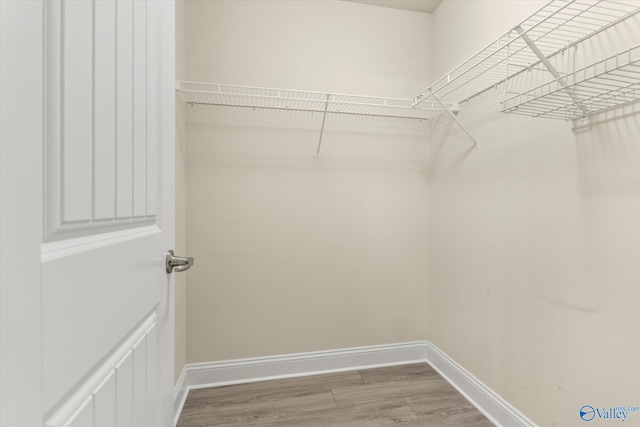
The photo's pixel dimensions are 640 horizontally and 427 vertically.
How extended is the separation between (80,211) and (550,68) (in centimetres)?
132

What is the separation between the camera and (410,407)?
1.55m

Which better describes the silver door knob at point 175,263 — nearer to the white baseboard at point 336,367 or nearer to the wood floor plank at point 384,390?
the white baseboard at point 336,367

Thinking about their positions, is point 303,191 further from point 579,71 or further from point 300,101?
point 579,71

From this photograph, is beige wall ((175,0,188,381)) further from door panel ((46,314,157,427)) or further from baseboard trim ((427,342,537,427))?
baseboard trim ((427,342,537,427))

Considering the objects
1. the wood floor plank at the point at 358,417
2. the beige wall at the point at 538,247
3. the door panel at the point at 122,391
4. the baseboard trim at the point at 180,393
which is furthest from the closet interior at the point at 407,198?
the door panel at the point at 122,391

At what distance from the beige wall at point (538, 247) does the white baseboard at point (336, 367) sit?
94mm

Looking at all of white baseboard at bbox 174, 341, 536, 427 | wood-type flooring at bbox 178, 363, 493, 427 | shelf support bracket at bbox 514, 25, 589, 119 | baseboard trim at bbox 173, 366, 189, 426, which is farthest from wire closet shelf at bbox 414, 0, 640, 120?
baseboard trim at bbox 173, 366, 189, 426

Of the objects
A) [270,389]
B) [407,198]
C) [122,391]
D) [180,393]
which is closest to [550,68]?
[407,198]

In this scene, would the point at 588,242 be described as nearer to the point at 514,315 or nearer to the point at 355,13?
the point at 514,315

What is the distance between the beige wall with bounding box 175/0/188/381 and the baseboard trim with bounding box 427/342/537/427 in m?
1.59

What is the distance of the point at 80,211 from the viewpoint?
45 centimetres

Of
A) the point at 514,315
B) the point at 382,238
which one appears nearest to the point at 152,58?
the point at 382,238

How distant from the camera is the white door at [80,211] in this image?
13.2 inches

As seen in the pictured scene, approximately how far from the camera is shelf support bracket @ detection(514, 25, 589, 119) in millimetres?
920
